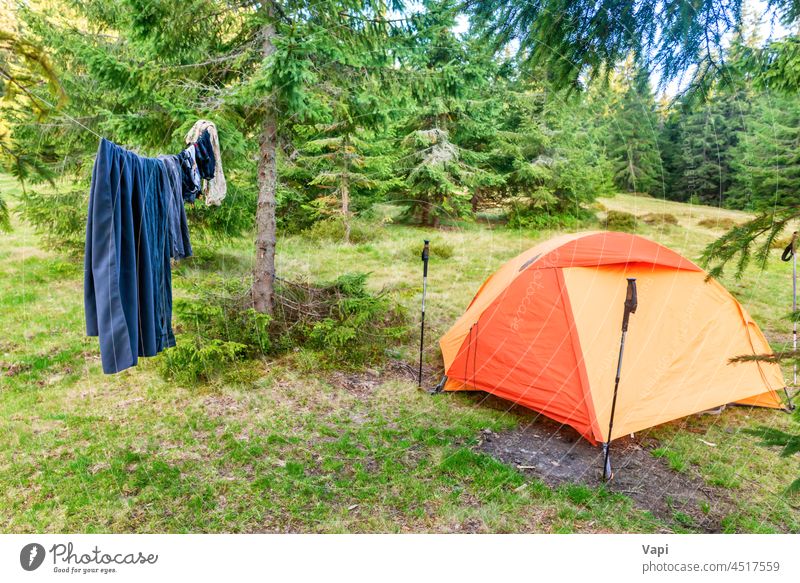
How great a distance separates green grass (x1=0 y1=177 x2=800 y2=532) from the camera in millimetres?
2684

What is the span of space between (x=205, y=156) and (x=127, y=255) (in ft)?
3.38

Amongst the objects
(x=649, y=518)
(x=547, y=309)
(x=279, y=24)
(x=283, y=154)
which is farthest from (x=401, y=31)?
(x=649, y=518)

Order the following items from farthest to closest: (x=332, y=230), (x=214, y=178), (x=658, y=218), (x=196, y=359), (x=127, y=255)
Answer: (x=332, y=230) → (x=196, y=359) → (x=658, y=218) → (x=214, y=178) → (x=127, y=255)

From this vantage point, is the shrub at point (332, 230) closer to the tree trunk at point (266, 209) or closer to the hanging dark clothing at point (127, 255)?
the tree trunk at point (266, 209)

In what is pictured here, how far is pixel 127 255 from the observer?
218 cm

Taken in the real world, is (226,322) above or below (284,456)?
above

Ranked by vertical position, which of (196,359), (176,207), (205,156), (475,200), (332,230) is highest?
(205,156)

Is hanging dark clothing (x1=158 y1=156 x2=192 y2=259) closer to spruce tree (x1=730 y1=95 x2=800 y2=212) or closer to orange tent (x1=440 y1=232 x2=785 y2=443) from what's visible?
orange tent (x1=440 y1=232 x2=785 y2=443)

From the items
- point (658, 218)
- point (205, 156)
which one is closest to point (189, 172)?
point (205, 156)

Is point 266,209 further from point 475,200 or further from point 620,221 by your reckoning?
point 620,221

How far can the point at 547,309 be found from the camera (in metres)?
3.68

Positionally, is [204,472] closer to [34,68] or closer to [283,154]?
[34,68]

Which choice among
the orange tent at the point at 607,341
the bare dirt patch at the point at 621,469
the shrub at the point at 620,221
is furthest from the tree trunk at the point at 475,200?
the bare dirt patch at the point at 621,469

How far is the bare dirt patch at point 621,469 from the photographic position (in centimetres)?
285
